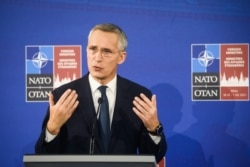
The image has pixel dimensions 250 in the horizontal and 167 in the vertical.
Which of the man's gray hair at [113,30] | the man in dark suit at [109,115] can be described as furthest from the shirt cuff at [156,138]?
the man's gray hair at [113,30]

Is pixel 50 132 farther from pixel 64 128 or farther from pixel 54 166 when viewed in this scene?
pixel 54 166

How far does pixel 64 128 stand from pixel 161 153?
0.49 metres

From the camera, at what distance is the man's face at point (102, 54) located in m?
1.99

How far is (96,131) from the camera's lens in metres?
1.92

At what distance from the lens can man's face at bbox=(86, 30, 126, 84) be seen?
1.99 m

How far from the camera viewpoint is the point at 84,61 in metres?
2.64

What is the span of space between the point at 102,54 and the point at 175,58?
0.73 metres

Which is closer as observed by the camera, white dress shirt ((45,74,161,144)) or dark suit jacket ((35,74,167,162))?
dark suit jacket ((35,74,167,162))

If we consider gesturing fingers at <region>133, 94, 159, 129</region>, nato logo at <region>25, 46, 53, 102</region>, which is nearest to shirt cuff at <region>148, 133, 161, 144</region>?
gesturing fingers at <region>133, 94, 159, 129</region>

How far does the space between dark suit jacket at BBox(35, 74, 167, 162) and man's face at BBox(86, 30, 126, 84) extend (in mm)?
102

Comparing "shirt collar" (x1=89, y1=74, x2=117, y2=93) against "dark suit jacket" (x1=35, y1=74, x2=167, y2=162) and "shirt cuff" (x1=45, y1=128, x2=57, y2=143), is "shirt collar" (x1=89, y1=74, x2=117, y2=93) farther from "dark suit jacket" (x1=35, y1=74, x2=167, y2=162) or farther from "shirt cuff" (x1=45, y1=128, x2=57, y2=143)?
"shirt cuff" (x1=45, y1=128, x2=57, y2=143)

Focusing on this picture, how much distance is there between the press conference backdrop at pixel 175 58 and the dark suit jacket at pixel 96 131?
1.93ft

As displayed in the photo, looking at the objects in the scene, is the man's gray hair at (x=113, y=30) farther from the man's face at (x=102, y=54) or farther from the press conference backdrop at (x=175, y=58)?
the press conference backdrop at (x=175, y=58)

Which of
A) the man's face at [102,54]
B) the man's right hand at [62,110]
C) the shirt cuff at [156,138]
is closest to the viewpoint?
the man's right hand at [62,110]
